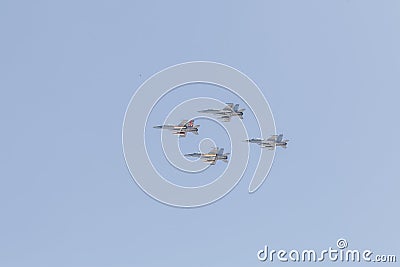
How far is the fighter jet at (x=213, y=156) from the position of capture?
4215 inches

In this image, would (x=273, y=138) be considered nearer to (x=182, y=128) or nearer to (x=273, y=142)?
(x=273, y=142)

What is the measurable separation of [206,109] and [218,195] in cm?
1183

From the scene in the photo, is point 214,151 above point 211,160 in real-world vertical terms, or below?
above

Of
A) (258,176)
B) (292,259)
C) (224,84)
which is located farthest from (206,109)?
(292,259)

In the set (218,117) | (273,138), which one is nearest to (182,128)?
(218,117)

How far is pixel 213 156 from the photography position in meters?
108

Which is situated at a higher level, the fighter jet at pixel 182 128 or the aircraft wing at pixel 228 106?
the aircraft wing at pixel 228 106

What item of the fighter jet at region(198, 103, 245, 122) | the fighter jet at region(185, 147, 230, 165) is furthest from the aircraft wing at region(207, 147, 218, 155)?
the fighter jet at region(198, 103, 245, 122)

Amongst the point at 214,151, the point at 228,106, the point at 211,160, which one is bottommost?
the point at 211,160

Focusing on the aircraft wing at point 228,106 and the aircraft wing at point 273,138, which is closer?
the aircraft wing at point 228,106

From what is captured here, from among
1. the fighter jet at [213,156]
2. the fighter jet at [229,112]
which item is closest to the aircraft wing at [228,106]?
the fighter jet at [229,112]

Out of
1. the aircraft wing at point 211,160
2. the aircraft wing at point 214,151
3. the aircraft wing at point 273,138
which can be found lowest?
the aircraft wing at point 211,160

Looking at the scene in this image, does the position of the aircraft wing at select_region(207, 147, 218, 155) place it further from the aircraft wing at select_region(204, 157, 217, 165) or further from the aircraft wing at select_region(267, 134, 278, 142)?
the aircraft wing at select_region(267, 134, 278, 142)

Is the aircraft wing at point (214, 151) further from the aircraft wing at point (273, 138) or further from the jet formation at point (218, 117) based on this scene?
the aircraft wing at point (273, 138)
